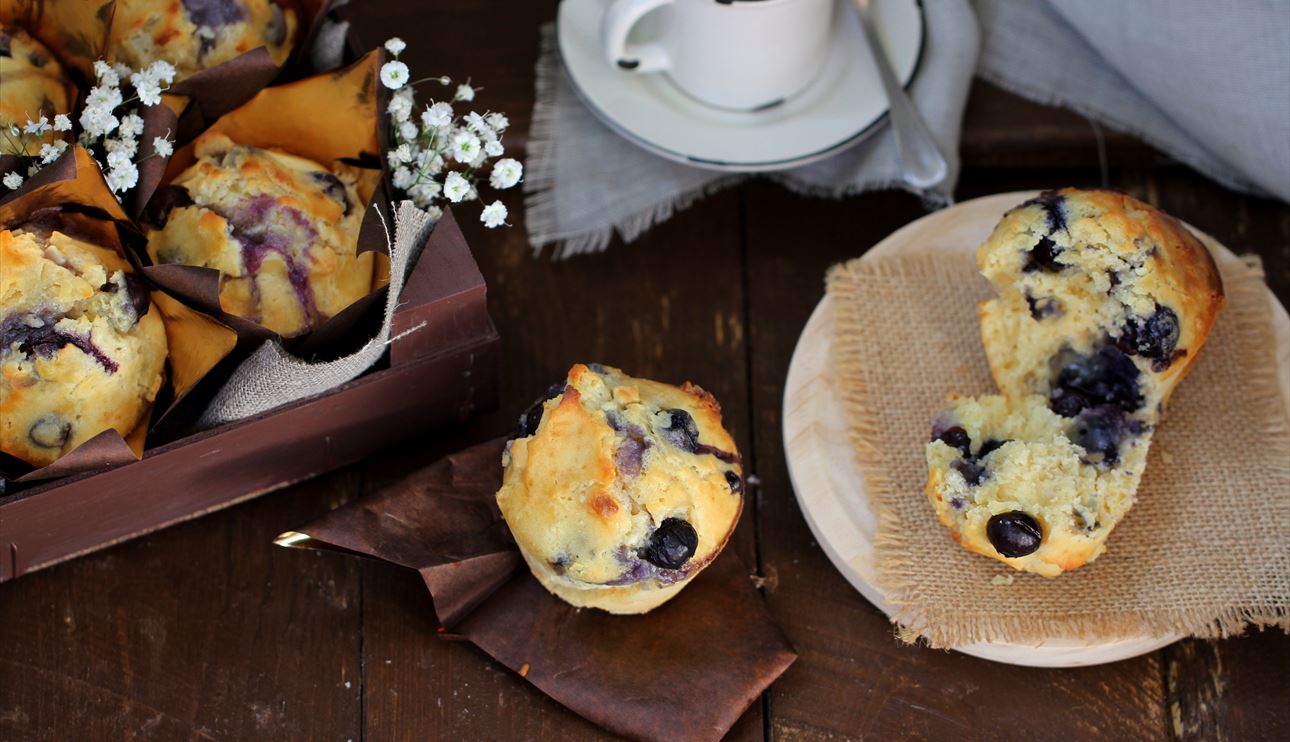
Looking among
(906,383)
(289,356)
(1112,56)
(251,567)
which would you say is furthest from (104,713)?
(1112,56)

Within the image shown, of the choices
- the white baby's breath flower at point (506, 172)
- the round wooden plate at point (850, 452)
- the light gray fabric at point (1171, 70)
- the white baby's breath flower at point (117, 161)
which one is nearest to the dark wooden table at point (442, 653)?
the round wooden plate at point (850, 452)

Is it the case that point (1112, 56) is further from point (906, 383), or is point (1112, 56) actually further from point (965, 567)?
point (965, 567)

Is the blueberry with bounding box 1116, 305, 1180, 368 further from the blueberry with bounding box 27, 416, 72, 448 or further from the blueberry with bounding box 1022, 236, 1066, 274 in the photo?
the blueberry with bounding box 27, 416, 72, 448

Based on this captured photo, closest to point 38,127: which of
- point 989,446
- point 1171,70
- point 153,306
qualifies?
point 153,306

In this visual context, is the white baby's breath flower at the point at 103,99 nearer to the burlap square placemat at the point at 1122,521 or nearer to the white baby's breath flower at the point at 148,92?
the white baby's breath flower at the point at 148,92

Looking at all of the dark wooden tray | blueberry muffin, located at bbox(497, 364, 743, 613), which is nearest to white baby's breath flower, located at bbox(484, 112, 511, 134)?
the dark wooden tray
